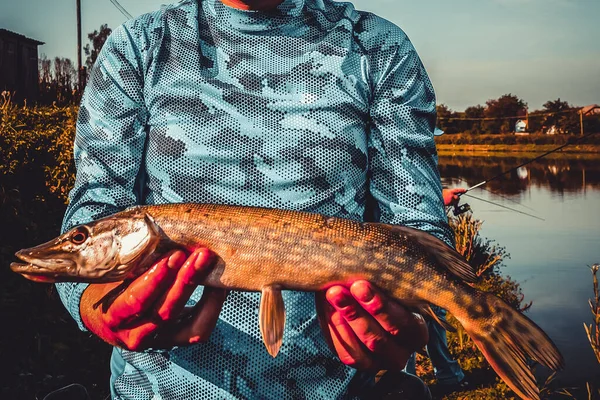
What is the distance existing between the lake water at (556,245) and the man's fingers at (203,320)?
29.3 feet

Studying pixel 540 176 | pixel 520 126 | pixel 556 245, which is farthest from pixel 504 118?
pixel 556 245

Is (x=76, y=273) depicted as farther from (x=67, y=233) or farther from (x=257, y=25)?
(x=257, y=25)

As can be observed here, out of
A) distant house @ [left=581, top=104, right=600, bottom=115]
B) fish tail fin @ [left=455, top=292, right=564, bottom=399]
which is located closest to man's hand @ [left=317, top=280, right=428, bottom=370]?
fish tail fin @ [left=455, top=292, right=564, bottom=399]

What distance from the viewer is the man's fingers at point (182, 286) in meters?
1.97

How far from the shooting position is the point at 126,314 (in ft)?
6.49

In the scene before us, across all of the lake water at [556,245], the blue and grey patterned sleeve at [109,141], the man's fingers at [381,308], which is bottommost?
the lake water at [556,245]

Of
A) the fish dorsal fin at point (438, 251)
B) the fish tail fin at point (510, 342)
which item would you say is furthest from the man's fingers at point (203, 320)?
the fish tail fin at point (510, 342)

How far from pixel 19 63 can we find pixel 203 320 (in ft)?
91.1

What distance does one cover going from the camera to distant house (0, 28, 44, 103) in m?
24.5

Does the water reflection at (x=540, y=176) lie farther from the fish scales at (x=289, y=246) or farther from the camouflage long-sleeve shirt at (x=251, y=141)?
the fish scales at (x=289, y=246)

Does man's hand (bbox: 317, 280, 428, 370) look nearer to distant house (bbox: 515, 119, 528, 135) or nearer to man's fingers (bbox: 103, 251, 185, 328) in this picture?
man's fingers (bbox: 103, 251, 185, 328)

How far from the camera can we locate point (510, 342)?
2.19 meters

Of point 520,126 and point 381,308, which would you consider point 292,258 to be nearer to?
point 381,308

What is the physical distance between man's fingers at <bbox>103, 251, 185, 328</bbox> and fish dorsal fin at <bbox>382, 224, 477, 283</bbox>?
84cm
